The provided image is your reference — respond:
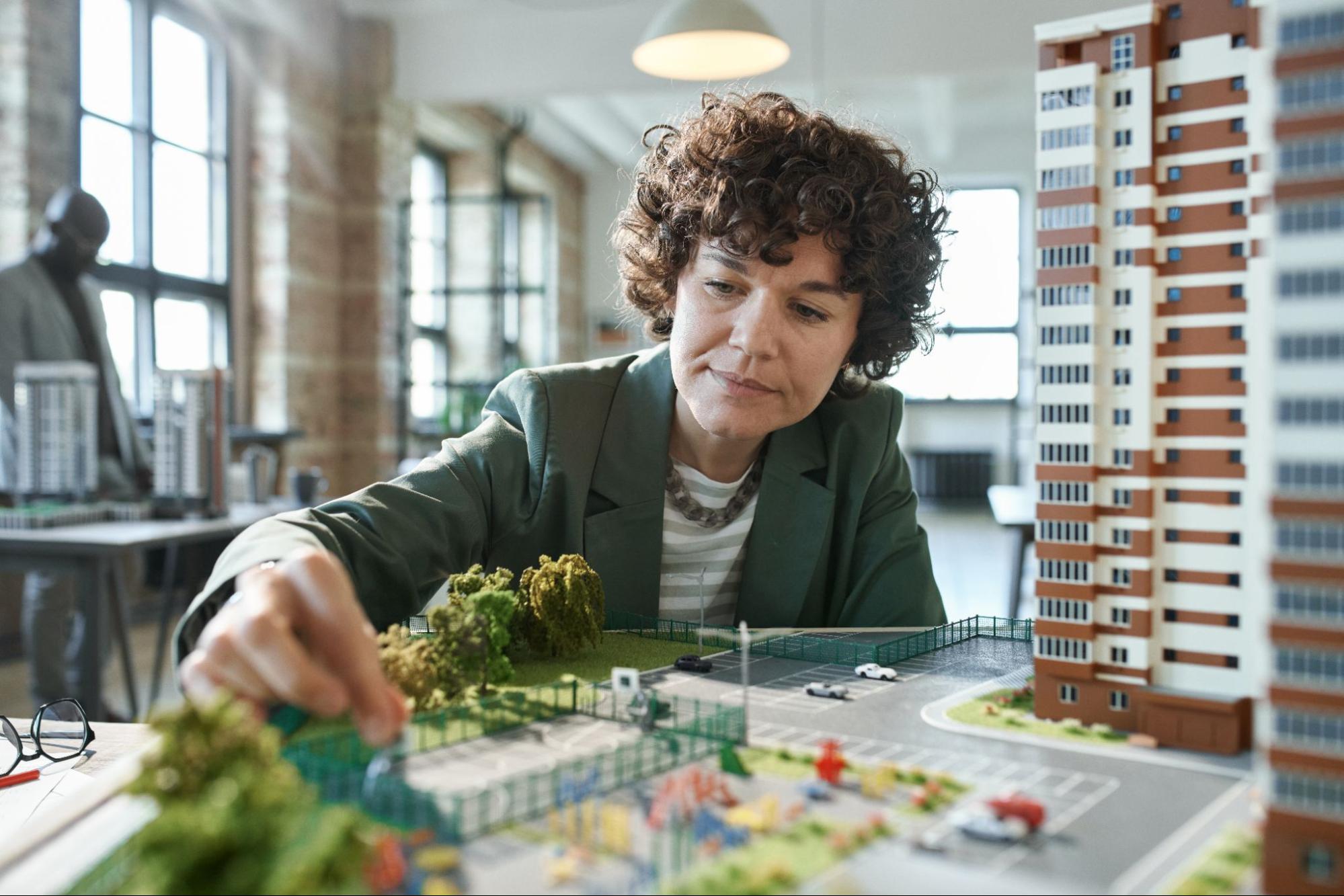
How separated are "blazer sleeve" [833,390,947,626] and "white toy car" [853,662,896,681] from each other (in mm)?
546

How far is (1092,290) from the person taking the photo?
3.99ft

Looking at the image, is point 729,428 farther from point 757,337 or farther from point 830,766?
point 830,766

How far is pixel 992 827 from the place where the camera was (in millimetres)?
991

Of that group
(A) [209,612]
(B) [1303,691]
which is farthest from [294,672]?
(B) [1303,691]

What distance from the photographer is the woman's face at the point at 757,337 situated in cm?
189

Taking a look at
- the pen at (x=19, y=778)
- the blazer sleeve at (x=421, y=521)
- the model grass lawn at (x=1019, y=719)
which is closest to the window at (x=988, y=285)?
the blazer sleeve at (x=421, y=521)

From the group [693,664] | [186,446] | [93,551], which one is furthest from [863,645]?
[186,446]

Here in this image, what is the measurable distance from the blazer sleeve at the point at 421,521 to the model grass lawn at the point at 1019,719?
85cm

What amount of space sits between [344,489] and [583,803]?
24.7 feet

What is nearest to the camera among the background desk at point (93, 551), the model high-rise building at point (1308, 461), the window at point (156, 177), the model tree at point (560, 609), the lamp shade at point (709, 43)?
the model high-rise building at point (1308, 461)

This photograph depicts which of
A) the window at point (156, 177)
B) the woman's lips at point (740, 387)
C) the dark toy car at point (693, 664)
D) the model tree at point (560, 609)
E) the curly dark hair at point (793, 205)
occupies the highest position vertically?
the window at point (156, 177)

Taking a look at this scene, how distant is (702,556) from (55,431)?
9.92 feet

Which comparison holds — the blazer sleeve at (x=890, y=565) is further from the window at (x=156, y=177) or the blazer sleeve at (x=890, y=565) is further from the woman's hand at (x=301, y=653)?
the window at (x=156, y=177)

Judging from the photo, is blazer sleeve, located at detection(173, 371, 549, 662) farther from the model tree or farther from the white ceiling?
the white ceiling
